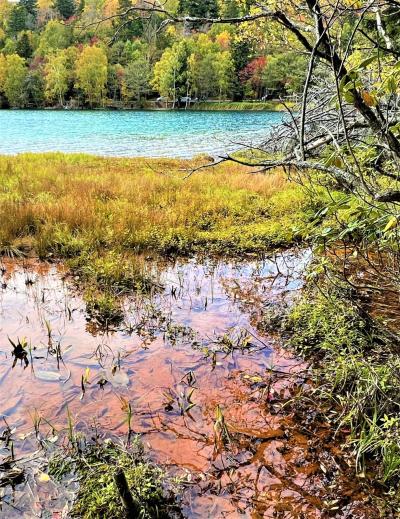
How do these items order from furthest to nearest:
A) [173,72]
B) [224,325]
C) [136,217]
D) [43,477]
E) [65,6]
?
1. [65,6]
2. [173,72]
3. [136,217]
4. [224,325]
5. [43,477]

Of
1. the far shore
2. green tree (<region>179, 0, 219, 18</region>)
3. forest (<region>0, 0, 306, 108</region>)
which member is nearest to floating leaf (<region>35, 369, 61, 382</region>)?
green tree (<region>179, 0, 219, 18</region>)

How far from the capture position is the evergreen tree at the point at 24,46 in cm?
8538

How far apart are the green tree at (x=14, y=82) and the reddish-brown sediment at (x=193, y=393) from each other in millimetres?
76306

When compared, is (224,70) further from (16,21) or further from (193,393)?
(193,393)

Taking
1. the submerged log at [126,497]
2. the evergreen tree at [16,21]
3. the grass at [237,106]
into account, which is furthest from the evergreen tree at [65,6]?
the submerged log at [126,497]

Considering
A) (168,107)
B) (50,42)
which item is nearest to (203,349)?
(168,107)

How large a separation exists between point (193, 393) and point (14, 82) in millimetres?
79507

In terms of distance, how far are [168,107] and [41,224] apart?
239 ft

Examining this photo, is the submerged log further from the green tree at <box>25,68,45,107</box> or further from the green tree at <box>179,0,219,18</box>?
the green tree at <box>25,68,45,107</box>

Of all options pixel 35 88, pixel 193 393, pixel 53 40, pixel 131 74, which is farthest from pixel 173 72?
pixel 193 393

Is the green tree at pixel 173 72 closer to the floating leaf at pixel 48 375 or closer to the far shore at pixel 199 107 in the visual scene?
the far shore at pixel 199 107

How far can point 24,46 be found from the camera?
85.4 metres

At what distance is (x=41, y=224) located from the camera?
7.66 meters

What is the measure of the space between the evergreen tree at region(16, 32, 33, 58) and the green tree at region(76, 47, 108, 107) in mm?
19134
